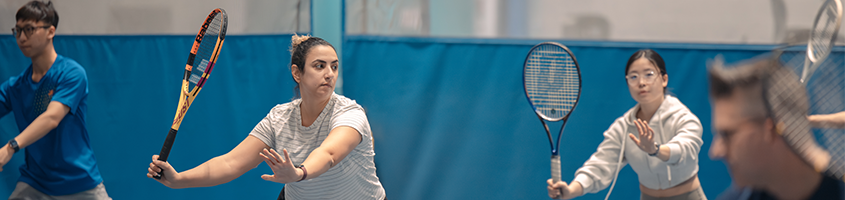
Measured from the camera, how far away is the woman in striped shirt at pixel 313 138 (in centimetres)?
247

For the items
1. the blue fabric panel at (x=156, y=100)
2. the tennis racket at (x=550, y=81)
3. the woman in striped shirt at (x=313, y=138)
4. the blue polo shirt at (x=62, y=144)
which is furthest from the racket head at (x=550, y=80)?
the blue polo shirt at (x=62, y=144)

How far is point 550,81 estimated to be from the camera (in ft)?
11.0

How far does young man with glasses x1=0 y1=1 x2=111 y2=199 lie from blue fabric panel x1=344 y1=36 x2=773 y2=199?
1.86 metres

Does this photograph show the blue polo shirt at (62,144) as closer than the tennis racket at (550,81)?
No

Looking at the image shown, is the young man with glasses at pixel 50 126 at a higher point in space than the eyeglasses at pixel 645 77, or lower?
lower

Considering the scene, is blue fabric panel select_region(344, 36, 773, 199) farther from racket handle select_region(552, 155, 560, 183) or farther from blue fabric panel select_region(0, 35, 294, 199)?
racket handle select_region(552, 155, 560, 183)

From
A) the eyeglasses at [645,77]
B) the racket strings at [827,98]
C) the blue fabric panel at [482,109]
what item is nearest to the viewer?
the racket strings at [827,98]

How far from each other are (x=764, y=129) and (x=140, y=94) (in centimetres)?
418

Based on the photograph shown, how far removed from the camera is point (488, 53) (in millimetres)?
4141

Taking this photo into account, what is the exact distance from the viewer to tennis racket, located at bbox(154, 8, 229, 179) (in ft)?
8.07

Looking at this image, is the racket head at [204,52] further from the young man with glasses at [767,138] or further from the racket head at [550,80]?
the young man with glasses at [767,138]

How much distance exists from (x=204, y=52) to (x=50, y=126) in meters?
1.21

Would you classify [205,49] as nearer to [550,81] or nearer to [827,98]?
[550,81]

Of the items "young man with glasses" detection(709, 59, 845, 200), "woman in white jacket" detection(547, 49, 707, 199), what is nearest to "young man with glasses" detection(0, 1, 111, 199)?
"woman in white jacket" detection(547, 49, 707, 199)
